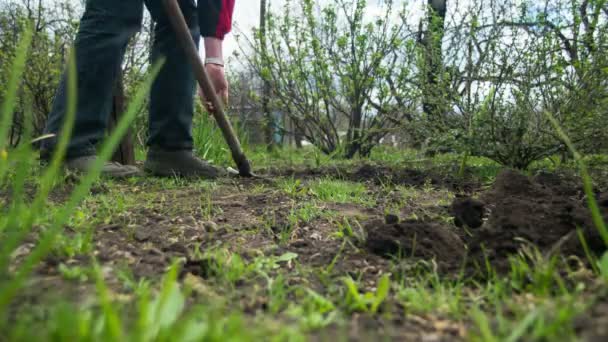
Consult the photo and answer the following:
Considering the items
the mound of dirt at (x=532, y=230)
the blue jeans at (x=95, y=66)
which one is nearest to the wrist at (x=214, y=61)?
the blue jeans at (x=95, y=66)

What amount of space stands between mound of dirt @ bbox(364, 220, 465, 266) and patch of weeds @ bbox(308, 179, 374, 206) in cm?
78

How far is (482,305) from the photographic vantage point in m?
0.95

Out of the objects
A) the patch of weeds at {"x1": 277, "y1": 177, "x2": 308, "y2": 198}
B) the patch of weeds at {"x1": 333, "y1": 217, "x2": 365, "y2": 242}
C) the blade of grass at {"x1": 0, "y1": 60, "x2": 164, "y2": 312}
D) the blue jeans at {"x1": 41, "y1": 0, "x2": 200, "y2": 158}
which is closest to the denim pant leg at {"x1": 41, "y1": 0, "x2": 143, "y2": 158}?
the blue jeans at {"x1": 41, "y1": 0, "x2": 200, "y2": 158}

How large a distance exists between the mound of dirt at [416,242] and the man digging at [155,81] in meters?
1.68

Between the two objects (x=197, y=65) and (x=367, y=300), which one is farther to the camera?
(x=197, y=65)

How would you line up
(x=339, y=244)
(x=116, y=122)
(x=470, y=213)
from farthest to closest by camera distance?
1. (x=116, y=122)
2. (x=470, y=213)
3. (x=339, y=244)

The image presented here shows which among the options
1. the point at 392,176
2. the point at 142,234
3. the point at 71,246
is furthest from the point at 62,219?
the point at 392,176

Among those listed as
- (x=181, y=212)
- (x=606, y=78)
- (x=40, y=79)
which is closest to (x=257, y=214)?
(x=181, y=212)

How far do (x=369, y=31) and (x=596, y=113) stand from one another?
8.41ft

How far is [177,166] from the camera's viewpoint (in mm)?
3000

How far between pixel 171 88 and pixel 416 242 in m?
2.14

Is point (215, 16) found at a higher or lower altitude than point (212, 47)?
higher

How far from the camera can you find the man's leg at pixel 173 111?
114 inches

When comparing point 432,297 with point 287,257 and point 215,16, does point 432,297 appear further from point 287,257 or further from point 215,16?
point 215,16
